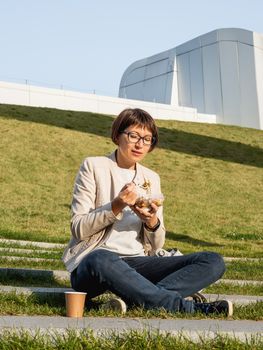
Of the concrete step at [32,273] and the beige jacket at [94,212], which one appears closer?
the beige jacket at [94,212]

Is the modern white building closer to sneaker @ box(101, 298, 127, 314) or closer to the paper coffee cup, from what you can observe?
sneaker @ box(101, 298, 127, 314)

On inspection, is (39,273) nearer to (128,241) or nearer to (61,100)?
(128,241)

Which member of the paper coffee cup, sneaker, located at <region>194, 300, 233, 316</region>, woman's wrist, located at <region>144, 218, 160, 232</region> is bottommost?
sneaker, located at <region>194, 300, 233, 316</region>

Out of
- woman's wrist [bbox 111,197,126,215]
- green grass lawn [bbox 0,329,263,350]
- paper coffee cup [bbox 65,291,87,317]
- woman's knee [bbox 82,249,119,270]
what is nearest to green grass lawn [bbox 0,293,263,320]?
paper coffee cup [bbox 65,291,87,317]

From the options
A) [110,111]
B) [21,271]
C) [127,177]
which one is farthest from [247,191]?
[127,177]

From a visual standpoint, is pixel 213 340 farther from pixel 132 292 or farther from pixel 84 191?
pixel 84 191

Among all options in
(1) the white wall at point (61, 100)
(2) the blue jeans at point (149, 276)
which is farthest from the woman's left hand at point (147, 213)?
(1) the white wall at point (61, 100)

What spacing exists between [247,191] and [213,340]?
74.3ft

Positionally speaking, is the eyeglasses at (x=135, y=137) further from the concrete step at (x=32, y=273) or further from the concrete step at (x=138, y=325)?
the concrete step at (x=32, y=273)

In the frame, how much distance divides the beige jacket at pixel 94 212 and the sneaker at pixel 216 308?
1.94 ft

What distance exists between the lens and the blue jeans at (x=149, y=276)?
188 inches

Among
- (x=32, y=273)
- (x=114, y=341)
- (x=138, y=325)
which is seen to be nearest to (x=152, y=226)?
(x=138, y=325)

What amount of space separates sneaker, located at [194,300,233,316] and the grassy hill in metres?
8.76

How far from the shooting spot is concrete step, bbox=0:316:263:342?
3896 mm
